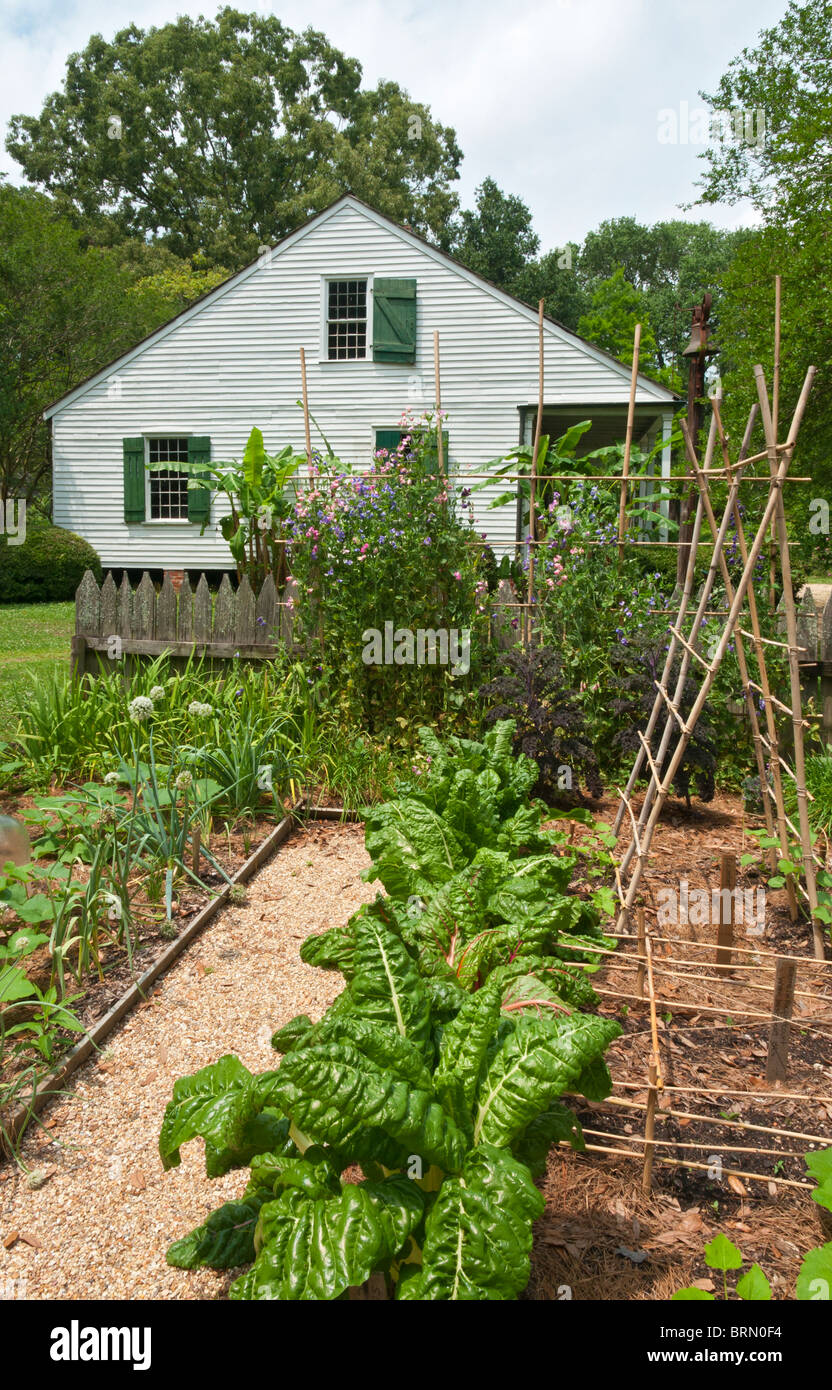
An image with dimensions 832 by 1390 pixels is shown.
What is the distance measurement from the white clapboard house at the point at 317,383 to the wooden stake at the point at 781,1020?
13305mm

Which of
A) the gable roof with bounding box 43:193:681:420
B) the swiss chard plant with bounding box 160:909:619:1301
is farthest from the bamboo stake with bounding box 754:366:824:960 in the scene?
the gable roof with bounding box 43:193:681:420

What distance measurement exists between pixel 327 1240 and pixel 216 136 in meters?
45.1

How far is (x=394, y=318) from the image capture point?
612 inches

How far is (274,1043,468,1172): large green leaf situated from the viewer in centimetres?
157

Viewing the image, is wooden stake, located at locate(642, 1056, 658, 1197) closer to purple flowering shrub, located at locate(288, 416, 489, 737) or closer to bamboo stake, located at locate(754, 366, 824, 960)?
bamboo stake, located at locate(754, 366, 824, 960)

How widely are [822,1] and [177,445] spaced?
15.6 metres

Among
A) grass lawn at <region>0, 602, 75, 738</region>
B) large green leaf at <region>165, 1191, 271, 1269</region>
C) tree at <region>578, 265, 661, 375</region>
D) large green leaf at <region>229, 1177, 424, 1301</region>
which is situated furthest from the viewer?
tree at <region>578, 265, 661, 375</region>

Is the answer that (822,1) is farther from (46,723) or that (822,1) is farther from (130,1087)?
(130,1087)

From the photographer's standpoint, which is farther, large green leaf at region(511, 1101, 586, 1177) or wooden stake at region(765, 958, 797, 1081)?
wooden stake at region(765, 958, 797, 1081)

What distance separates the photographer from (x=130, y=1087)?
104 inches

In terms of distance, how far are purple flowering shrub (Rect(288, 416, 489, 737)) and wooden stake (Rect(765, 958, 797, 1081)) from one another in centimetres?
326

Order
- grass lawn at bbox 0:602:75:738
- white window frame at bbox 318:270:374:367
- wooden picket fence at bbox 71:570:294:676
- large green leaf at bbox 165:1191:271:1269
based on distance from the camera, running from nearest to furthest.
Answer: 1. large green leaf at bbox 165:1191:271:1269
2. wooden picket fence at bbox 71:570:294:676
3. grass lawn at bbox 0:602:75:738
4. white window frame at bbox 318:270:374:367

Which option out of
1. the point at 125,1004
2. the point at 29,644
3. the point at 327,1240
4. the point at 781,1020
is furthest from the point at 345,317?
the point at 327,1240
